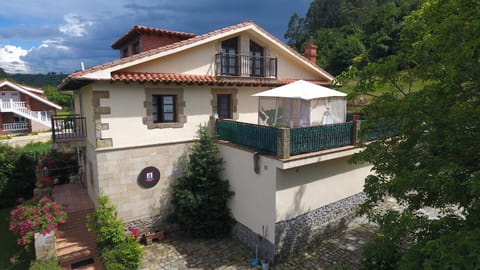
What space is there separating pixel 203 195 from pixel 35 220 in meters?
6.46

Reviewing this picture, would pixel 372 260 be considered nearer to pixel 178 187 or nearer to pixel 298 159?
pixel 298 159

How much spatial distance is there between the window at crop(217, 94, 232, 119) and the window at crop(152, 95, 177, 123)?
2403 millimetres

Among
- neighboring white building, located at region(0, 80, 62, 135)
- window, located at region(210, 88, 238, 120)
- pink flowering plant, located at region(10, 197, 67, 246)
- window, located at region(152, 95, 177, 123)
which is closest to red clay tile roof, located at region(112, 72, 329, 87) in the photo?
window, located at region(210, 88, 238, 120)

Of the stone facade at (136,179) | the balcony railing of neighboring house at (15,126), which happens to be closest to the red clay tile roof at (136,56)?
the stone facade at (136,179)

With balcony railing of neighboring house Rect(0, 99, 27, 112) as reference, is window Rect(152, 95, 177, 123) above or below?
below

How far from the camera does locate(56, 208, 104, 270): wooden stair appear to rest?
35.3 feet

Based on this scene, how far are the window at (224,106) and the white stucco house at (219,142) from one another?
51mm

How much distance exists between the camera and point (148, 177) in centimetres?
1219

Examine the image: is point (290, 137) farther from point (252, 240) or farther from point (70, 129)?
point (70, 129)

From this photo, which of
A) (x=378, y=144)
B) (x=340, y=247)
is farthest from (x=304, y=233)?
(x=378, y=144)

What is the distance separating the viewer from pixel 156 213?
12664mm

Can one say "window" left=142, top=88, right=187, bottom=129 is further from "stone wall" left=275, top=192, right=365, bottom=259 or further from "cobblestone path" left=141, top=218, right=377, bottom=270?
"stone wall" left=275, top=192, right=365, bottom=259

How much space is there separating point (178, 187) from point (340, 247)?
7363mm

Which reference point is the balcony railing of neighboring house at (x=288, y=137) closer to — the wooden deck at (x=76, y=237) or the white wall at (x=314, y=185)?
the white wall at (x=314, y=185)
